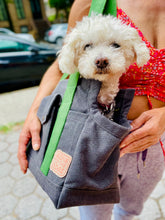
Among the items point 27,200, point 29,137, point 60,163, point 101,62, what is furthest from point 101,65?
point 27,200

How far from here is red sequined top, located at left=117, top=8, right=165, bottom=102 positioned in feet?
2.92

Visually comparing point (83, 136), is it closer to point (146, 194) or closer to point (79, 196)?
point (79, 196)

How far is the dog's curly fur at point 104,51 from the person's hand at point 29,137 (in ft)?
1.14

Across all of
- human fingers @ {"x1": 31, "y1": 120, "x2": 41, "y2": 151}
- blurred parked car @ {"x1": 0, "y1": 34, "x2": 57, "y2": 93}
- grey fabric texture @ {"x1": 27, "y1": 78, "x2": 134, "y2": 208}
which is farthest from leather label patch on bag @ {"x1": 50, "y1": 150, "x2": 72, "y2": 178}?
blurred parked car @ {"x1": 0, "y1": 34, "x2": 57, "y2": 93}

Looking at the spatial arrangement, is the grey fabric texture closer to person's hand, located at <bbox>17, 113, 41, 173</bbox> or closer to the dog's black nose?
the dog's black nose

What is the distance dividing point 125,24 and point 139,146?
59cm

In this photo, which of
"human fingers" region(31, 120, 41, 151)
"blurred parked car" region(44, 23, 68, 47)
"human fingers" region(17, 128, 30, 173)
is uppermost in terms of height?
"human fingers" region(31, 120, 41, 151)

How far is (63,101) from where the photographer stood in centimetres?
85

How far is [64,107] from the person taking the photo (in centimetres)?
84

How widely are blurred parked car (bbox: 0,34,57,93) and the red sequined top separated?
180 inches

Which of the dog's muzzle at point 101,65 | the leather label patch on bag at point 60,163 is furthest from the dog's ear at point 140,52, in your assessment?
the leather label patch on bag at point 60,163

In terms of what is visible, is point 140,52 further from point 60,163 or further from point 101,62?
point 60,163

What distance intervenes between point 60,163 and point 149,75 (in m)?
0.59

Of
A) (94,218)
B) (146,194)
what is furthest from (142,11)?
(94,218)
